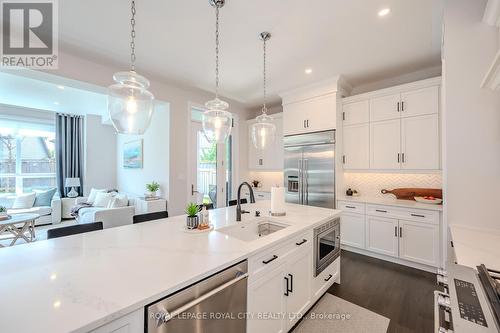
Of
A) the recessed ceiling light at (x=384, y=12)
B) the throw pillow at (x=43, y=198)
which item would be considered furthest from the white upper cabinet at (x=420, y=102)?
the throw pillow at (x=43, y=198)

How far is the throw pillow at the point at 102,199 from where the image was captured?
4879 mm

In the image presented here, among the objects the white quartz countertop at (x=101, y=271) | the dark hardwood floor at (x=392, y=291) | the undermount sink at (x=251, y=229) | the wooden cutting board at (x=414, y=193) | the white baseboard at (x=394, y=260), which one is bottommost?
the dark hardwood floor at (x=392, y=291)

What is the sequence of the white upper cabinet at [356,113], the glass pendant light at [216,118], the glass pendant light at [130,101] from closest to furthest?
1. the glass pendant light at [130,101]
2. the glass pendant light at [216,118]
3. the white upper cabinet at [356,113]

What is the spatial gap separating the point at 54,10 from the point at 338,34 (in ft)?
9.91

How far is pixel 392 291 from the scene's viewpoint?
2391 millimetres

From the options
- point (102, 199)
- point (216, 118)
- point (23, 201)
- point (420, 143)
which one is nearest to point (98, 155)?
point (23, 201)

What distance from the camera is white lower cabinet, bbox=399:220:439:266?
8.98 feet

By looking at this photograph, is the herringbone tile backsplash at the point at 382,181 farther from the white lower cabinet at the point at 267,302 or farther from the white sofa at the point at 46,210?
the white sofa at the point at 46,210

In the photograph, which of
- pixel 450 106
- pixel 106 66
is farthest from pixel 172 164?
pixel 450 106

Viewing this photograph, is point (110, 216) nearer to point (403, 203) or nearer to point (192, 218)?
point (192, 218)

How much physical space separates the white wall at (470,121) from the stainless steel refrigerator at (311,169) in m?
1.81

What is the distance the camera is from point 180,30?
2.37 m

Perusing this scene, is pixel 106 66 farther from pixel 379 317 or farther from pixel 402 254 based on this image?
pixel 402 254

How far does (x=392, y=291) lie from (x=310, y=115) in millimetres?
2910
